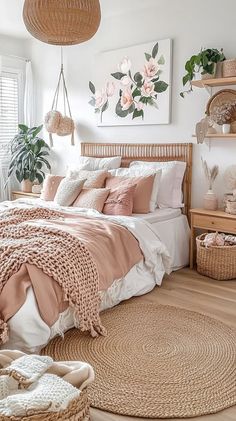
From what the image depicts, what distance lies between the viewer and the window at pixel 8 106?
5.43 meters

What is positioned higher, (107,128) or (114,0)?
(114,0)

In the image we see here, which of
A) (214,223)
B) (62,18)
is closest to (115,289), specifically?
(214,223)

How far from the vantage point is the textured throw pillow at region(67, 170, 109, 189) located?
407 cm

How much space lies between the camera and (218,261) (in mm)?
3604

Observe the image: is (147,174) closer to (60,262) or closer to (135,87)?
(135,87)

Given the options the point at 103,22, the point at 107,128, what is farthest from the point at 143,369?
the point at 103,22

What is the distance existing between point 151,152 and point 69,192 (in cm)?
102

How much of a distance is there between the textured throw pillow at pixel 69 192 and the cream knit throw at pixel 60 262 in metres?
1.11

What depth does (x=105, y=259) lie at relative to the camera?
2861mm

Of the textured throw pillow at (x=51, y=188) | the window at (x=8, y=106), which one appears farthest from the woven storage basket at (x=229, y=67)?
the window at (x=8, y=106)

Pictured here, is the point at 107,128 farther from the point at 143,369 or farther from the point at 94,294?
the point at 143,369

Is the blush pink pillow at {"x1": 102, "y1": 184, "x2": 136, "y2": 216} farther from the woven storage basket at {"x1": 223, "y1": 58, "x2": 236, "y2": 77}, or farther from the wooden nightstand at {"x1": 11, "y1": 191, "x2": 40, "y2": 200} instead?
the wooden nightstand at {"x1": 11, "y1": 191, "x2": 40, "y2": 200}

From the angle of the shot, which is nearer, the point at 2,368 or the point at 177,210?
the point at 2,368

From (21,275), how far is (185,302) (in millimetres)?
1401
